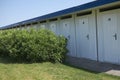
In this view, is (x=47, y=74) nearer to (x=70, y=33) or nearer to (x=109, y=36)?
(x=109, y=36)

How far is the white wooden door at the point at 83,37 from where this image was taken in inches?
517

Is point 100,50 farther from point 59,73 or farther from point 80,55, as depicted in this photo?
point 59,73

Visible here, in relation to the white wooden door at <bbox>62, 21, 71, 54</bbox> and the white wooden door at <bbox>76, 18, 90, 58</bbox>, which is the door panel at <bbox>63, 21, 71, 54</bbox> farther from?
the white wooden door at <bbox>76, 18, 90, 58</bbox>

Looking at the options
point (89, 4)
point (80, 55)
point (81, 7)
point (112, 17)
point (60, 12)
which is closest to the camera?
point (112, 17)

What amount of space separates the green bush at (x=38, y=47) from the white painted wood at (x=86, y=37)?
146 cm

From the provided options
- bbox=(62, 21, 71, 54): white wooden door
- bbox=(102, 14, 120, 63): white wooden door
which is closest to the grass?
bbox=(102, 14, 120, 63): white wooden door

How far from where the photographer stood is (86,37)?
519 inches

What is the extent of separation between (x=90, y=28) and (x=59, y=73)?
13.9ft

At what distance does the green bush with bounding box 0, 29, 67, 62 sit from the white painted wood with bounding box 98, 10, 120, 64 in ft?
6.47

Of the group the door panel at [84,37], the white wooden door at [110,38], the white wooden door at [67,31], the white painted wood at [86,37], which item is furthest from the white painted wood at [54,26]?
the white wooden door at [110,38]

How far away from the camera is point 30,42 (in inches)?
471

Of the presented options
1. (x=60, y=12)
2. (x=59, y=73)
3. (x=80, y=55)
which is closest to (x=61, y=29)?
(x=60, y=12)

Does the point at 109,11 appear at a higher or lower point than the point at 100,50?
higher

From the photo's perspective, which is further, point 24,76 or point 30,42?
A: point 30,42
